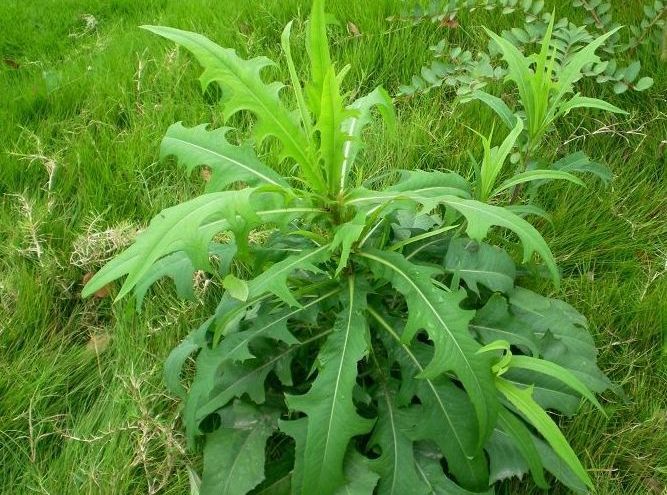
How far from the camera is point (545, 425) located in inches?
62.8

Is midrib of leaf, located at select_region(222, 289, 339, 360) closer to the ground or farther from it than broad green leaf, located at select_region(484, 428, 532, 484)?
farther from it

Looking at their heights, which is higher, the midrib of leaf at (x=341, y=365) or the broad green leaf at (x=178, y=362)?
the midrib of leaf at (x=341, y=365)

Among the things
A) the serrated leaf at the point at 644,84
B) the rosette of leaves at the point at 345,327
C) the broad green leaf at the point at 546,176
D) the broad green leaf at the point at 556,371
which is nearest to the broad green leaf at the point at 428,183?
the rosette of leaves at the point at 345,327

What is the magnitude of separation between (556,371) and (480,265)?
1.74 feet

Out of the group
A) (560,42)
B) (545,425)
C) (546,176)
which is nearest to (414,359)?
(545,425)

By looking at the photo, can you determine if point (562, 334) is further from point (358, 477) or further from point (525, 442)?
point (358, 477)

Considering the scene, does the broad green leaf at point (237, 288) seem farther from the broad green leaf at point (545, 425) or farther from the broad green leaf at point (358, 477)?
the broad green leaf at point (545, 425)

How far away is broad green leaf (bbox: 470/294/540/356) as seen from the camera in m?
1.99

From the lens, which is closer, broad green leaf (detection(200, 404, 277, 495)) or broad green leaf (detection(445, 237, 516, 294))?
broad green leaf (detection(200, 404, 277, 495))

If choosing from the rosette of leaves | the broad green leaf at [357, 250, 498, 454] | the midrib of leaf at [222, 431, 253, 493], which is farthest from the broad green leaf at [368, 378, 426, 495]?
the midrib of leaf at [222, 431, 253, 493]

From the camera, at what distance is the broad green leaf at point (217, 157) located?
1.94m

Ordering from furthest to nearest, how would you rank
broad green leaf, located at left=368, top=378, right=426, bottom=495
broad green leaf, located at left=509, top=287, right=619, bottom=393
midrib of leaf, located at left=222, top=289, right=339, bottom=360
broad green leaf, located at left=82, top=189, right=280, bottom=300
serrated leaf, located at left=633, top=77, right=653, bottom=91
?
serrated leaf, located at left=633, top=77, right=653, bottom=91, broad green leaf, located at left=509, top=287, right=619, bottom=393, midrib of leaf, located at left=222, top=289, right=339, bottom=360, broad green leaf, located at left=368, top=378, right=426, bottom=495, broad green leaf, located at left=82, top=189, right=280, bottom=300

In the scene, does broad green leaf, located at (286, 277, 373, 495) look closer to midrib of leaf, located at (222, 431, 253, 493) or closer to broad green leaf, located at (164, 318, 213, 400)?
midrib of leaf, located at (222, 431, 253, 493)

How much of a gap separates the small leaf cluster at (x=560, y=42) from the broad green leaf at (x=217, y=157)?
1033mm
